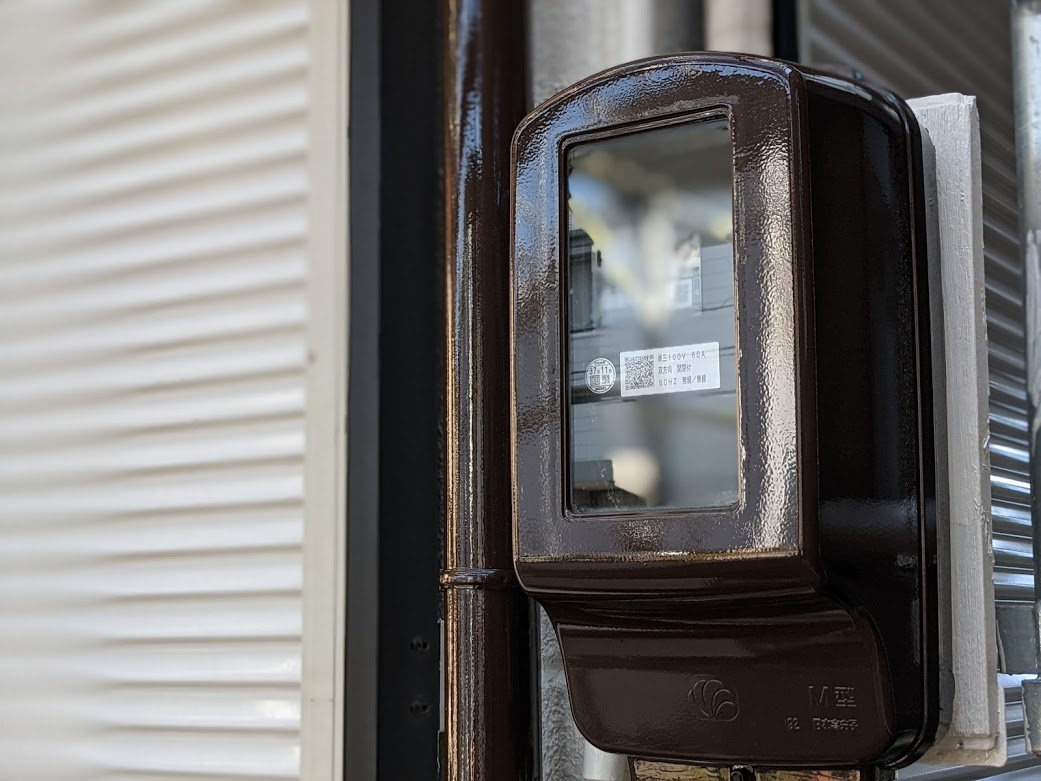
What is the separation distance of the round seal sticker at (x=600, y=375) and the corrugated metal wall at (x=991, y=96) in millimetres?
691

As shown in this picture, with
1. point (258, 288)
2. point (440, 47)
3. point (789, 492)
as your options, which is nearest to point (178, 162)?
point (258, 288)

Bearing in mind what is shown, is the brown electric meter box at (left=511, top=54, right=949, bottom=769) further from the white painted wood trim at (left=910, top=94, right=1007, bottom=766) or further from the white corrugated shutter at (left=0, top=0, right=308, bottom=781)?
the white corrugated shutter at (left=0, top=0, right=308, bottom=781)

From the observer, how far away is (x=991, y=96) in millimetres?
2291

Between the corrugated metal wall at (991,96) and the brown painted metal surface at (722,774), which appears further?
the corrugated metal wall at (991,96)

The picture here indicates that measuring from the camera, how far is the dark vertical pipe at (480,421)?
188cm

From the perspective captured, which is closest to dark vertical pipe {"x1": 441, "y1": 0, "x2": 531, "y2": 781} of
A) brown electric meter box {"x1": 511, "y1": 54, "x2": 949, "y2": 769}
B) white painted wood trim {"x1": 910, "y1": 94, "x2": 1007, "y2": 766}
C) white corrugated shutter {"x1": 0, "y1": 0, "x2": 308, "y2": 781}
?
brown electric meter box {"x1": 511, "y1": 54, "x2": 949, "y2": 769}

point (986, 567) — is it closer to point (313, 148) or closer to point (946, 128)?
point (946, 128)

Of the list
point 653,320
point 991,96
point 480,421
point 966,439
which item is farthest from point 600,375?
point 991,96

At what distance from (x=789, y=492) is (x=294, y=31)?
1400 millimetres

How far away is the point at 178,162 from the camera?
254cm

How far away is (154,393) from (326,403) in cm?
44

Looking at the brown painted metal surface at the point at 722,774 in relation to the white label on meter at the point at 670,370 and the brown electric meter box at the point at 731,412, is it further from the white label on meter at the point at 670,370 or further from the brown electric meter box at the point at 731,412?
the white label on meter at the point at 670,370

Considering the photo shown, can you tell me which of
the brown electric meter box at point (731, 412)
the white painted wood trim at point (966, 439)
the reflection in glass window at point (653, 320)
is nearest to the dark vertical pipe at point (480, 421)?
the brown electric meter box at point (731, 412)

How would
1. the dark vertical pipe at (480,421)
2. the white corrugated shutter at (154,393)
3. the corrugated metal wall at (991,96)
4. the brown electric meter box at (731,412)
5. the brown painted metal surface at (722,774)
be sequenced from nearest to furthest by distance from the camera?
the brown electric meter box at (731,412)
the brown painted metal surface at (722,774)
the dark vertical pipe at (480,421)
the corrugated metal wall at (991,96)
the white corrugated shutter at (154,393)
